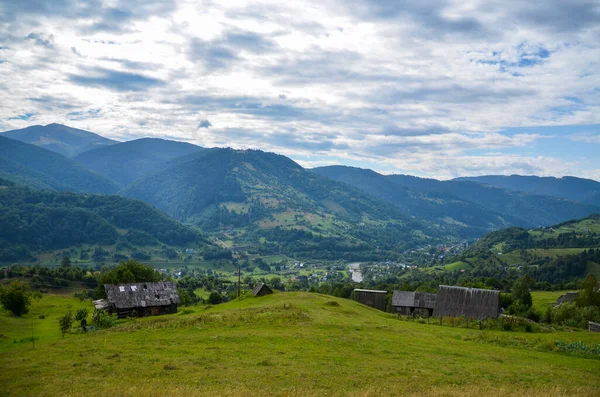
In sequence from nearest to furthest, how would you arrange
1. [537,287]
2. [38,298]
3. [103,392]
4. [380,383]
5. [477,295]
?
[103,392], [380,383], [477,295], [38,298], [537,287]

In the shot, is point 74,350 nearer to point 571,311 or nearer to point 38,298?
point 38,298

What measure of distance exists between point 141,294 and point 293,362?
4571 centimetres

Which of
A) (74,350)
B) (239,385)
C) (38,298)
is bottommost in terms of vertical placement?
(38,298)

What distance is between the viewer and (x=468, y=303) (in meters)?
62.7

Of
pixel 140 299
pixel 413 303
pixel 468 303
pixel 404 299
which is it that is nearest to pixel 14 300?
pixel 140 299

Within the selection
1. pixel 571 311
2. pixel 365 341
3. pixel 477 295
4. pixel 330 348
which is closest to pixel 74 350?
pixel 330 348

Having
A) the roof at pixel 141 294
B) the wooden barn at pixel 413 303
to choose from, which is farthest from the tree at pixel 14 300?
the wooden barn at pixel 413 303

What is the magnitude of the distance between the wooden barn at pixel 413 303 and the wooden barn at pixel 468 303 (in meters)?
7.28

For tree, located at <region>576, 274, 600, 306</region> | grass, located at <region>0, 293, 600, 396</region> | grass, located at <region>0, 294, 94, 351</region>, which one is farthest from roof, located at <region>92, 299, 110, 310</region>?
tree, located at <region>576, 274, 600, 306</region>

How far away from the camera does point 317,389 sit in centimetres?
2172

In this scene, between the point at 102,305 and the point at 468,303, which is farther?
the point at 102,305

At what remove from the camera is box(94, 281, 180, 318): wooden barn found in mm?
62972

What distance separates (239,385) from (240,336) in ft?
42.7

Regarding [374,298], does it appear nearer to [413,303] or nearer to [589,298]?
[413,303]
